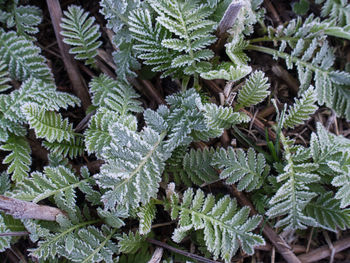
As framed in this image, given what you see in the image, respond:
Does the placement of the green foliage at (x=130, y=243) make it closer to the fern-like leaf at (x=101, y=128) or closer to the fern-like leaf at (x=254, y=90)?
the fern-like leaf at (x=101, y=128)

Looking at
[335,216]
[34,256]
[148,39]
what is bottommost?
[335,216]

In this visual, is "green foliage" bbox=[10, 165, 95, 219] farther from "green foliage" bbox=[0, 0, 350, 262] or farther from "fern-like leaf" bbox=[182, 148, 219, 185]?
"fern-like leaf" bbox=[182, 148, 219, 185]

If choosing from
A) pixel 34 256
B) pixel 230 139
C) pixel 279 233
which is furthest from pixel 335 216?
pixel 34 256

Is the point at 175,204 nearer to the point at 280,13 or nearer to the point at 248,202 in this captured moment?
the point at 248,202

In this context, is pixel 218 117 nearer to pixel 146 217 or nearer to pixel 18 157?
pixel 146 217

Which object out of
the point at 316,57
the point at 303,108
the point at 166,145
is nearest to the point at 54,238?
the point at 166,145

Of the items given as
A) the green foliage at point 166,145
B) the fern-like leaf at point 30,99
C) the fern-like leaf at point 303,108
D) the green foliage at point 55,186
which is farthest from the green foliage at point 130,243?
the fern-like leaf at point 303,108

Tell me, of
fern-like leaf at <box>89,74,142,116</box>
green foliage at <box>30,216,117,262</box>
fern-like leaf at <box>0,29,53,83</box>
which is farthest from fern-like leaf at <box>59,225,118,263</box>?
fern-like leaf at <box>0,29,53,83</box>
